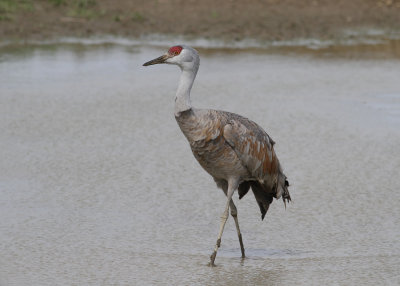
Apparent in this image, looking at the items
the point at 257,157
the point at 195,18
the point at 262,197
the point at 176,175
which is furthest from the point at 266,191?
the point at 195,18

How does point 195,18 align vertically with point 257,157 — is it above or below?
below

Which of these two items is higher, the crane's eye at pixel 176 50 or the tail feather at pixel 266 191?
the crane's eye at pixel 176 50

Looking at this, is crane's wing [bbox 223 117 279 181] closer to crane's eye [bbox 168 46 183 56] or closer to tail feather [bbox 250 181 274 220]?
tail feather [bbox 250 181 274 220]

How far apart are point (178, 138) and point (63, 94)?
260cm

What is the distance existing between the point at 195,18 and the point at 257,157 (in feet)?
37.4

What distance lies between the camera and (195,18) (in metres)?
18.3

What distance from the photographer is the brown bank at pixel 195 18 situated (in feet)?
57.2

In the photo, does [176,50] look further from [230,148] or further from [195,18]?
[195,18]

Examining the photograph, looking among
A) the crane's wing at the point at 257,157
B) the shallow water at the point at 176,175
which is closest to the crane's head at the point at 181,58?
the crane's wing at the point at 257,157

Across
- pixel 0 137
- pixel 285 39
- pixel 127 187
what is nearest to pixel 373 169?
pixel 127 187

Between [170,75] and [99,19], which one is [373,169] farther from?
[99,19]

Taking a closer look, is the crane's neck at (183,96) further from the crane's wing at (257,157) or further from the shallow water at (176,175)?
the shallow water at (176,175)

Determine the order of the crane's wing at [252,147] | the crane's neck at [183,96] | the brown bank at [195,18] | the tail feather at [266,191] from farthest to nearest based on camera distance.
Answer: the brown bank at [195,18] < the tail feather at [266,191] < the crane's wing at [252,147] < the crane's neck at [183,96]

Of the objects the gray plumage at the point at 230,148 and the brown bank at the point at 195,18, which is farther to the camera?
the brown bank at the point at 195,18
